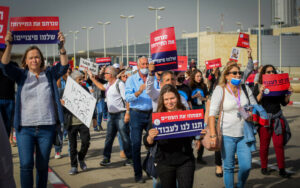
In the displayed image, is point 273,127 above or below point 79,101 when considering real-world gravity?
below

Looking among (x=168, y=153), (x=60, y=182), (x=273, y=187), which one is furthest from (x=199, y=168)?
(x=168, y=153)

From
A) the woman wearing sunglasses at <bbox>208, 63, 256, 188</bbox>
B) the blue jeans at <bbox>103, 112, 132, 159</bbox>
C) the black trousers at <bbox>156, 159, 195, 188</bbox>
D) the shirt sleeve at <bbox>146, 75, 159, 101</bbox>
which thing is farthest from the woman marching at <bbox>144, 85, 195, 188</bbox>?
the blue jeans at <bbox>103, 112, 132, 159</bbox>

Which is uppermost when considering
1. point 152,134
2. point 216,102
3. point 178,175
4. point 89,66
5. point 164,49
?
point 164,49

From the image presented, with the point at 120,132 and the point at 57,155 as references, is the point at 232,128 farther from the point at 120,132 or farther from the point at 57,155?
the point at 57,155

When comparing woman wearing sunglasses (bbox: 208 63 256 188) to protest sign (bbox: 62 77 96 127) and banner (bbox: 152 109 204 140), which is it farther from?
protest sign (bbox: 62 77 96 127)

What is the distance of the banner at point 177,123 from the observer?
406 cm

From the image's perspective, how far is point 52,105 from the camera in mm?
4805

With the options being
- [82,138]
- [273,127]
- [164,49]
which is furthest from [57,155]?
[273,127]

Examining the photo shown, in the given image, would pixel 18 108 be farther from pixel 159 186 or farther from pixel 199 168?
pixel 199 168

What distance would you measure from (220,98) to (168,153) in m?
1.33

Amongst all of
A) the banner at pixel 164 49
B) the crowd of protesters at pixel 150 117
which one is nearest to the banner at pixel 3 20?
the crowd of protesters at pixel 150 117

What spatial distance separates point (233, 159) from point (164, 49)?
2.20 m

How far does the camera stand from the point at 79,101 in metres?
6.81

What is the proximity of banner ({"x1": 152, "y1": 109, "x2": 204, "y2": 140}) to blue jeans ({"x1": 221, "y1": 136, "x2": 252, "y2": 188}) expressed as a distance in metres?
1.02
